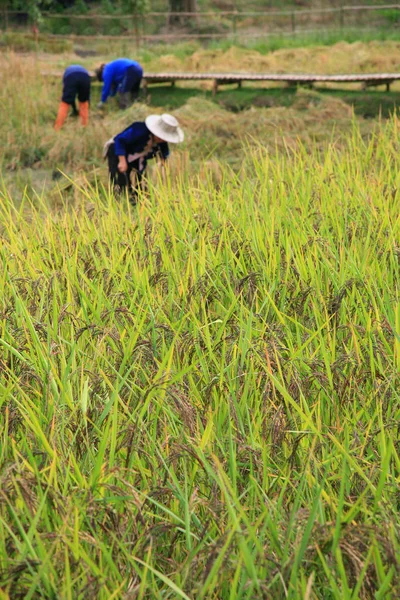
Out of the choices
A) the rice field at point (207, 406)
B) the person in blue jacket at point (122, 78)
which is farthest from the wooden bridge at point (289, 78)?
the rice field at point (207, 406)

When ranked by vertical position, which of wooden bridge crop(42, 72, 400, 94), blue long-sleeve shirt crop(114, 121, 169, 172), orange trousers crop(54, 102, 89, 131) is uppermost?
blue long-sleeve shirt crop(114, 121, 169, 172)

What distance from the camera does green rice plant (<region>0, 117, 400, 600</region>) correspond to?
1496 mm

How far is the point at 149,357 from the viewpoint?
2256mm

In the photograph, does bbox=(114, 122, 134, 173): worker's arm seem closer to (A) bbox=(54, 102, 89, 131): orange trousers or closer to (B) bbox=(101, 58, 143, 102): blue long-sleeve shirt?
(A) bbox=(54, 102, 89, 131): orange trousers

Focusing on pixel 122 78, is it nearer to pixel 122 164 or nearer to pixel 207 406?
pixel 122 164

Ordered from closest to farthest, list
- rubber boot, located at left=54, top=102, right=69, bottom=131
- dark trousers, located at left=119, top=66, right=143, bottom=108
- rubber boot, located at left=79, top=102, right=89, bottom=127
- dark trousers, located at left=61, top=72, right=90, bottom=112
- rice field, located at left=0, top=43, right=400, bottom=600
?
rice field, located at left=0, top=43, right=400, bottom=600, rubber boot, located at left=54, top=102, right=69, bottom=131, dark trousers, located at left=61, top=72, right=90, bottom=112, rubber boot, located at left=79, top=102, right=89, bottom=127, dark trousers, located at left=119, top=66, right=143, bottom=108

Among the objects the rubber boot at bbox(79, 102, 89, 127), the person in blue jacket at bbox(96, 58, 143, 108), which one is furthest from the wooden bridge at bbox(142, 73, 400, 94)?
the rubber boot at bbox(79, 102, 89, 127)

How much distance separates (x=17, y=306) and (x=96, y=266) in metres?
0.51

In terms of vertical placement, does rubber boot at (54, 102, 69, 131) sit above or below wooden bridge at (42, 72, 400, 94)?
below

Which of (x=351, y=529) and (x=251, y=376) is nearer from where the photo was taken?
(x=351, y=529)

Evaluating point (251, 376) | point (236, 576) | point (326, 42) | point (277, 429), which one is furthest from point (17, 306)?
point (326, 42)

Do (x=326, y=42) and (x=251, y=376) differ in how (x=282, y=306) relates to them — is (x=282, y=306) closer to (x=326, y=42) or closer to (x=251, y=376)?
(x=251, y=376)

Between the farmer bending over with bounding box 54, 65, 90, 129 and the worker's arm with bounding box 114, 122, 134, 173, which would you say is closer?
the worker's arm with bounding box 114, 122, 134, 173

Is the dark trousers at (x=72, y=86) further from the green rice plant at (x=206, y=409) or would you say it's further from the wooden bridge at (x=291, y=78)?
the green rice plant at (x=206, y=409)
